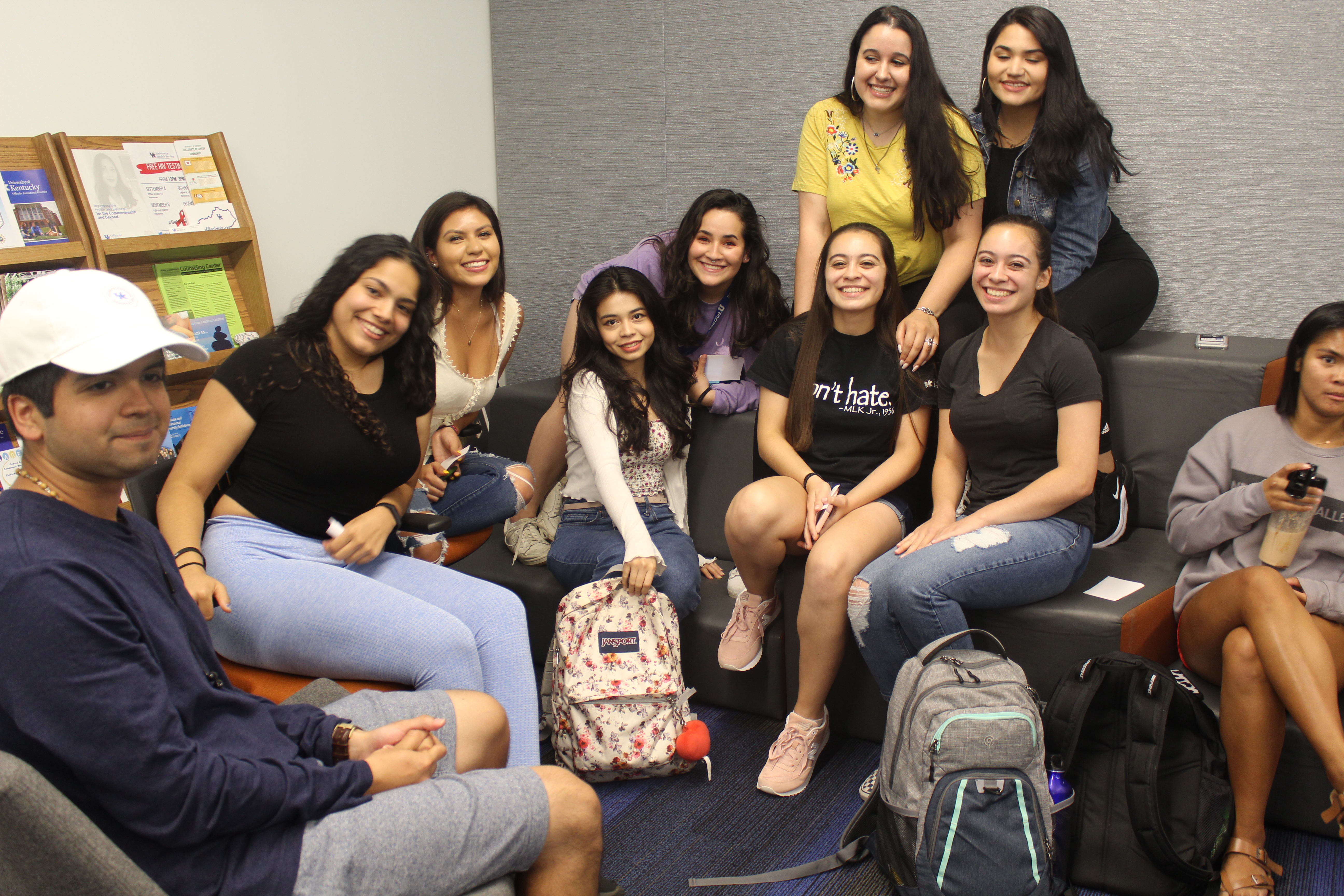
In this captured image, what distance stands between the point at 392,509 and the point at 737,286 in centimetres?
134

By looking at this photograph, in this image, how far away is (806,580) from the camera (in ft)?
7.46

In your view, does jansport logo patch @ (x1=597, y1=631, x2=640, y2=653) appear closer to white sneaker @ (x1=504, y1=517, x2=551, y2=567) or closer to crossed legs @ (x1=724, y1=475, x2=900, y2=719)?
crossed legs @ (x1=724, y1=475, x2=900, y2=719)

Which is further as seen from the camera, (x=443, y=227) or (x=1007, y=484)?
(x=443, y=227)

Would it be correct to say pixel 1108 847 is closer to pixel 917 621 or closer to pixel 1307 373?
pixel 917 621

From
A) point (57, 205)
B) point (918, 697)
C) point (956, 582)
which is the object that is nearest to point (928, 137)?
point (956, 582)

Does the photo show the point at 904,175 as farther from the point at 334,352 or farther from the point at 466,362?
the point at 334,352

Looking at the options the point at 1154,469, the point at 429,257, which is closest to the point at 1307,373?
the point at 1154,469

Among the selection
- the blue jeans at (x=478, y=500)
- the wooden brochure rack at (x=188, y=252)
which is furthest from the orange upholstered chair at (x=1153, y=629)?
the wooden brochure rack at (x=188, y=252)

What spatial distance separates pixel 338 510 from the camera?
81.4 inches

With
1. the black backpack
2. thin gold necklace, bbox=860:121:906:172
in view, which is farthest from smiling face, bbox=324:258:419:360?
the black backpack

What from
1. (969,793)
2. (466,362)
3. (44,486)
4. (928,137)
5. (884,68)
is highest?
(884,68)

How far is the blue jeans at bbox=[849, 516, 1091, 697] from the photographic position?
2.10 meters

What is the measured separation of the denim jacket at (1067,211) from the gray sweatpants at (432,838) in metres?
2.08

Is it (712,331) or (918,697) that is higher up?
(712,331)
